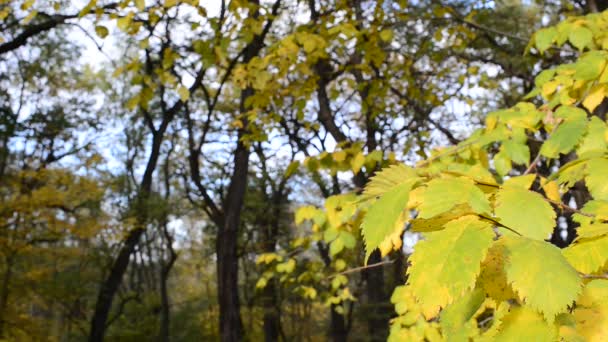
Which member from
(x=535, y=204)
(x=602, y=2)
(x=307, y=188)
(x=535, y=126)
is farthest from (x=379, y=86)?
(x=307, y=188)

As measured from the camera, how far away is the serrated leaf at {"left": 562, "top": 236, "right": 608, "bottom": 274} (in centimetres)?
81

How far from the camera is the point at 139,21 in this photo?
3.04m

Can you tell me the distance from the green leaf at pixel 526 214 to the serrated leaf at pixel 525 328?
0.44 feet

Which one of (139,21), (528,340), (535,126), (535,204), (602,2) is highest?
(602,2)

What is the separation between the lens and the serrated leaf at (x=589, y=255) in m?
0.81

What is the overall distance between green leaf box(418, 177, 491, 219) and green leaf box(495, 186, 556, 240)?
5cm

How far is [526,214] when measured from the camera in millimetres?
805

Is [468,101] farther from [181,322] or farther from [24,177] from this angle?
[181,322]

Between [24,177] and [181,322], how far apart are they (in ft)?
36.3

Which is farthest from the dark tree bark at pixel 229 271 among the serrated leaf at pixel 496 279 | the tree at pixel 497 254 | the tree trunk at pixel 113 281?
the serrated leaf at pixel 496 279

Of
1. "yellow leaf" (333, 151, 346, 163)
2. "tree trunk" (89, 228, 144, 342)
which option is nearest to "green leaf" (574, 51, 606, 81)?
"yellow leaf" (333, 151, 346, 163)

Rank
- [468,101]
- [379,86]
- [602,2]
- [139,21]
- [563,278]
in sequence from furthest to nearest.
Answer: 1. [468,101]
2. [379,86]
3. [602,2]
4. [139,21]
5. [563,278]

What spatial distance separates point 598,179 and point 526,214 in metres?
→ 0.38

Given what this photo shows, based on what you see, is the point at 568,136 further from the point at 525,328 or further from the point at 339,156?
the point at 339,156
